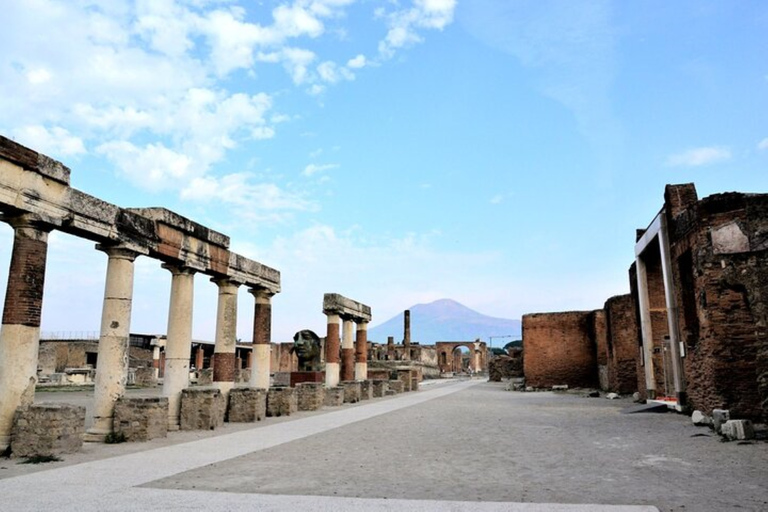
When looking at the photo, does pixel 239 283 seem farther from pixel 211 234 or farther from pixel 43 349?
pixel 43 349

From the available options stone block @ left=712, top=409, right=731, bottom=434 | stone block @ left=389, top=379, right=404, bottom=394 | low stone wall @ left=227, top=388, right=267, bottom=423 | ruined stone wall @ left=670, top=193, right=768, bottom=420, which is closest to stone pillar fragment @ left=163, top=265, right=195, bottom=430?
low stone wall @ left=227, top=388, right=267, bottom=423

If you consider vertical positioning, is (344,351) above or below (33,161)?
below

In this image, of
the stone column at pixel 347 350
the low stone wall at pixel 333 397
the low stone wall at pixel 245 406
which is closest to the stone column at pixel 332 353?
the stone column at pixel 347 350

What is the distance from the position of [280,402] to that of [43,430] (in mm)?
7525

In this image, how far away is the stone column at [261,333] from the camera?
55.5ft

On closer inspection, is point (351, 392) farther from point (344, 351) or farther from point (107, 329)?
point (107, 329)

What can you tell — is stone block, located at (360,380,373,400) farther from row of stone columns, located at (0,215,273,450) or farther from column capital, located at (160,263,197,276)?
column capital, located at (160,263,197,276)

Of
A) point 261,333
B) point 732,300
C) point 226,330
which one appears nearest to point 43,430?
point 226,330

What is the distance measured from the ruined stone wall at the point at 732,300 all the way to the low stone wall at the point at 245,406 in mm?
10230

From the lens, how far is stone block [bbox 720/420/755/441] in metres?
9.03

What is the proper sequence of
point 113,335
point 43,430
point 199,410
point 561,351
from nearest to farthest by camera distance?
point 43,430, point 113,335, point 199,410, point 561,351

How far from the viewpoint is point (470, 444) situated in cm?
934

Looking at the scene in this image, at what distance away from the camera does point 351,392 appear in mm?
21250

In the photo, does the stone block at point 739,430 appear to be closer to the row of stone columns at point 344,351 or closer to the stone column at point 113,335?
the stone column at point 113,335
